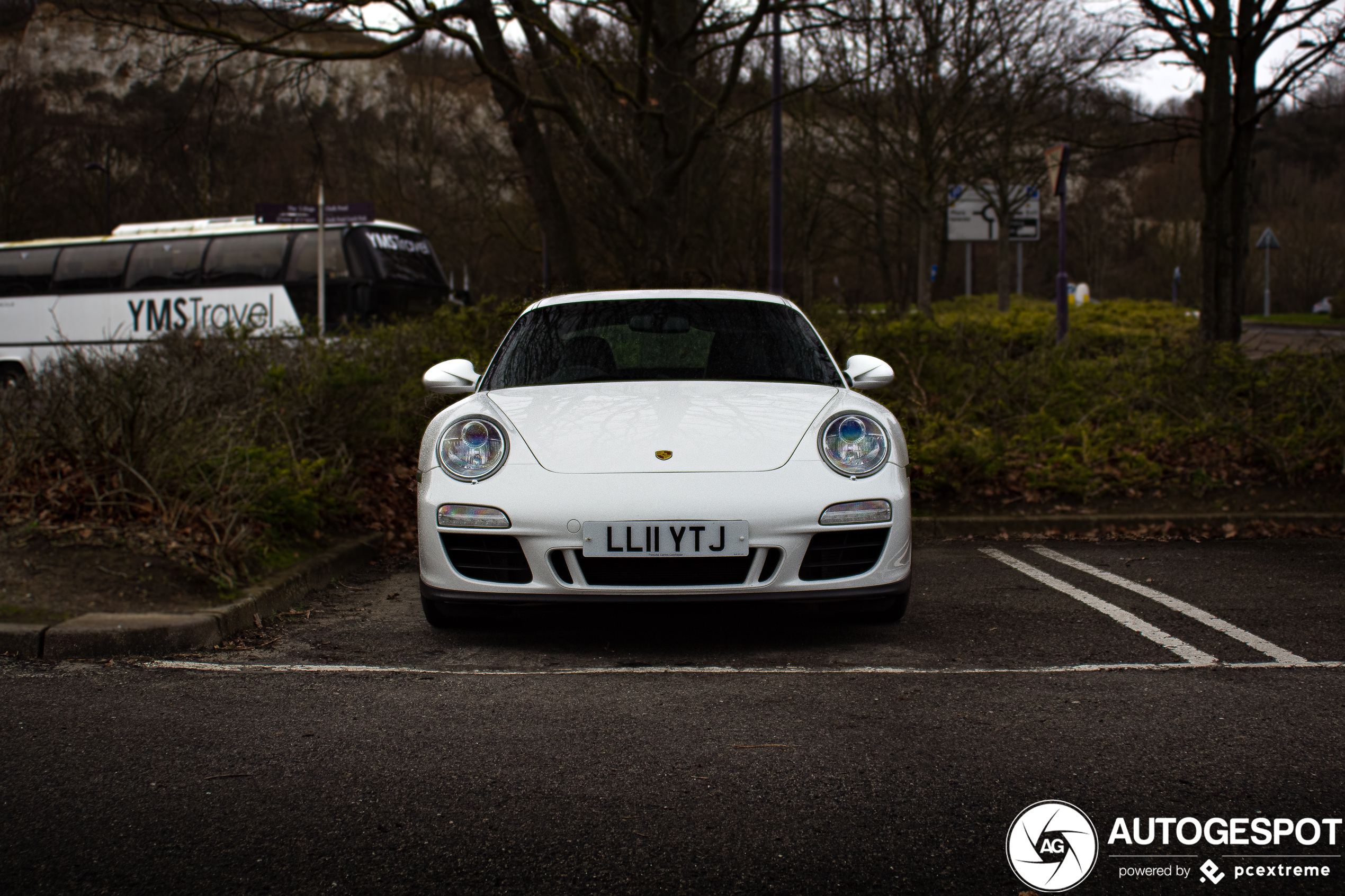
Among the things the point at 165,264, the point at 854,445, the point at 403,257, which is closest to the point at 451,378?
the point at 854,445

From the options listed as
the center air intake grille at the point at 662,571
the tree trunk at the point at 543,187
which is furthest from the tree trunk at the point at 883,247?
the center air intake grille at the point at 662,571

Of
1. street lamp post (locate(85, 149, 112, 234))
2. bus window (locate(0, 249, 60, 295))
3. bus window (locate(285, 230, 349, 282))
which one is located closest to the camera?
bus window (locate(285, 230, 349, 282))

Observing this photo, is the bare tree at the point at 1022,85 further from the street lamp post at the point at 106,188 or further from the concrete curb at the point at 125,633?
the street lamp post at the point at 106,188

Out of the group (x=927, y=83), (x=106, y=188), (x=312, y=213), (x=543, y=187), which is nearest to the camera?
(x=312, y=213)

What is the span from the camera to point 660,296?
528 cm

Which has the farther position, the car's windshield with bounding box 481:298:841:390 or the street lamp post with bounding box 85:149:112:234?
the street lamp post with bounding box 85:149:112:234

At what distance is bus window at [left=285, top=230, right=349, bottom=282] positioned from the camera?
17.4 meters

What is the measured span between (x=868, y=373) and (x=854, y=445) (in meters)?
0.77

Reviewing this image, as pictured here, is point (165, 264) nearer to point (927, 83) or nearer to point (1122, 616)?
point (927, 83)

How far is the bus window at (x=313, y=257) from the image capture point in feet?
57.0

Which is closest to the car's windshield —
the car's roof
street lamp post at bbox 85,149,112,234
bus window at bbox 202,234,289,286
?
the car's roof

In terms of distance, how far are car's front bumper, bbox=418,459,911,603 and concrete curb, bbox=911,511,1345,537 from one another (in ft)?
9.93

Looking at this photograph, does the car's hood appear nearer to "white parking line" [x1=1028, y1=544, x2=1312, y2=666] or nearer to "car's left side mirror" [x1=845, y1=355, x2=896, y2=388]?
"car's left side mirror" [x1=845, y1=355, x2=896, y2=388]

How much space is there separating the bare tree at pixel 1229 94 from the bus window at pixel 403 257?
11342mm
